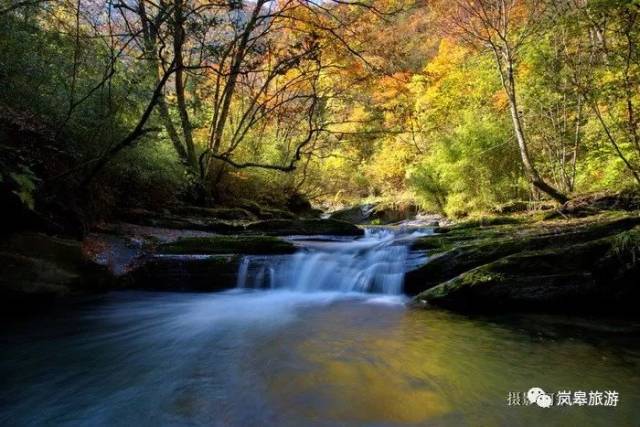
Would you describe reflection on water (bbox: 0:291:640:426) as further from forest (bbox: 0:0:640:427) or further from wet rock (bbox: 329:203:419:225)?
wet rock (bbox: 329:203:419:225)

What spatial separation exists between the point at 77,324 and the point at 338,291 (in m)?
3.94

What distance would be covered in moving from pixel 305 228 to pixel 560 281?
21.1ft

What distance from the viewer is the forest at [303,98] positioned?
19.7 ft

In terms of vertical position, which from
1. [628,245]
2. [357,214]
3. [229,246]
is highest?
[357,214]

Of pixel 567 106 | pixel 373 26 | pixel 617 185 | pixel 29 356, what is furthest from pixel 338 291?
pixel 567 106

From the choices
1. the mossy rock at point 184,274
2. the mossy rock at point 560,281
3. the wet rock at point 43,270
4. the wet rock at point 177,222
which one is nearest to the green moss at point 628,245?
the mossy rock at point 560,281

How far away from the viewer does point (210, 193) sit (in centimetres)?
1288

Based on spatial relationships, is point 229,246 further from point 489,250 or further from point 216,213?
point 489,250

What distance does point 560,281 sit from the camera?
551 cm

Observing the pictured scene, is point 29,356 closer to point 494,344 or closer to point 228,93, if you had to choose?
point 494,344

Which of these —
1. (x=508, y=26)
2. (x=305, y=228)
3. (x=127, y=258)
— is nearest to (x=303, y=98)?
(x=305, y=228)

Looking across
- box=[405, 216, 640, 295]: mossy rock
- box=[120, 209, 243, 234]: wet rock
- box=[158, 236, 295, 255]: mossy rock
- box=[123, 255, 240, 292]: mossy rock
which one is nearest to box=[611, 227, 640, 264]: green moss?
box=[405, 216, 640, 295]: mossy rock

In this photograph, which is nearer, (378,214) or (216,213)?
(216,213)

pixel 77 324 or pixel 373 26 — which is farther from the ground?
pixel 373 26
